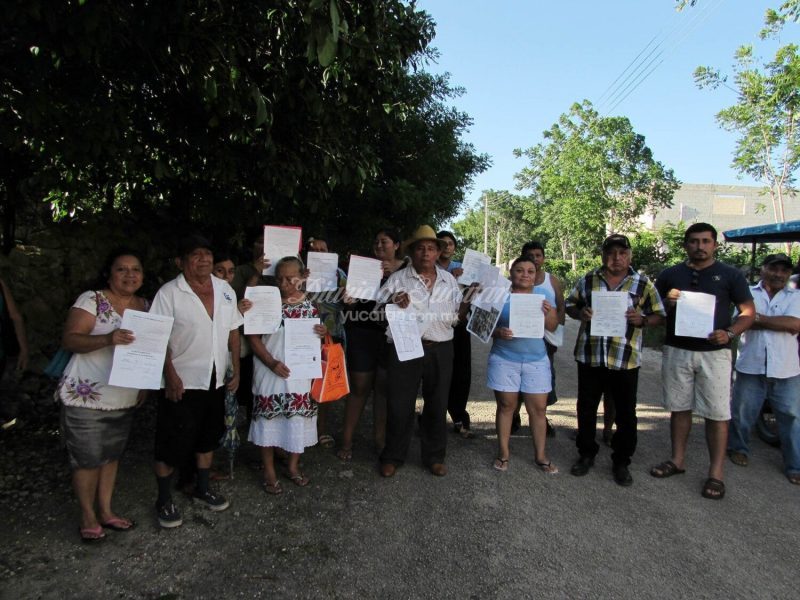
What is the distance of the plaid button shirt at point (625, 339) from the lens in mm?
4098

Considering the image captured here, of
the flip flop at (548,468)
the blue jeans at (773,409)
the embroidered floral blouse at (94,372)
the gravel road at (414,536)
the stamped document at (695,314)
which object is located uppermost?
the stamped document at (695,314)

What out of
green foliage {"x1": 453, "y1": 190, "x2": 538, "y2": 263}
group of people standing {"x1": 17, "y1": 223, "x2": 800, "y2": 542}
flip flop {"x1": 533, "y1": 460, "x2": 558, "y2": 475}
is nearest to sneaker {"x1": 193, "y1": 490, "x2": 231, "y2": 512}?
group of people standing {"x1": 17, "y1": 223, "x2": 800, "y2": 542}

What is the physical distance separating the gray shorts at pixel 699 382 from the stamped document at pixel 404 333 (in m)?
2.06

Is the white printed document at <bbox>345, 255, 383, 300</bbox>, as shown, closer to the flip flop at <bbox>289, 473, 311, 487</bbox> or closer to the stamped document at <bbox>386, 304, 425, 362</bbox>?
the stamped document at <bbox>386, 304, 425, 362</bbox>

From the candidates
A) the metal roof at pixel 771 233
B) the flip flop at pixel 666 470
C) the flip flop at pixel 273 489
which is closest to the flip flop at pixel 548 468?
the flip flop at pixel 666 470

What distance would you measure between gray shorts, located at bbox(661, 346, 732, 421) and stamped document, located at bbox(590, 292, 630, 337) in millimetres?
553

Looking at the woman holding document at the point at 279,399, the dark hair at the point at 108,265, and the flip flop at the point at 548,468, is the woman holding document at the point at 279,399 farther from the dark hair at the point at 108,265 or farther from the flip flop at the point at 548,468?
the flip flop at the point at 548,468

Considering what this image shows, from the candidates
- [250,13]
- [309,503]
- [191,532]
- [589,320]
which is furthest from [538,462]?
[250,13]

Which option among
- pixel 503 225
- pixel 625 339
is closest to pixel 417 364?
pixel 625 339

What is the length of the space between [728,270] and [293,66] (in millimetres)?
3569

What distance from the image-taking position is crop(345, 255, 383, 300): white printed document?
13.6ft

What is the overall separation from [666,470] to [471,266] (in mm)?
2317

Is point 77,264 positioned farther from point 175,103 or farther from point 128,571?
point 128,571

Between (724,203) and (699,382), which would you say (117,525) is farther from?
(724,203)
